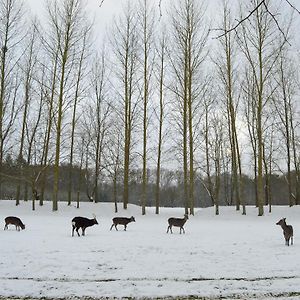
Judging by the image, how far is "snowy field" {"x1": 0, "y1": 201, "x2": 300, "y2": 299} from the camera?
6.53 meters

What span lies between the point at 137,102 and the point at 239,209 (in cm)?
1150

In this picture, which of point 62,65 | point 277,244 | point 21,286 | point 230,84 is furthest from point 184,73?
point 21,286

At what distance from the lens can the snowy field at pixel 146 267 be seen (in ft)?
21.4

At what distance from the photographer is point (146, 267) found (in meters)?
8.18

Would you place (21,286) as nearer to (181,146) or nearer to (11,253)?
(11,253)

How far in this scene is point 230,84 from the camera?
26719 mm

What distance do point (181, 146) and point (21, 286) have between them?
813 inches

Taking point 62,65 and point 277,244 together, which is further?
point 62,65

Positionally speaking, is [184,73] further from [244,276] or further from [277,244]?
[244,276]

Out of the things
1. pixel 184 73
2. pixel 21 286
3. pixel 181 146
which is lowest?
pixel 21 286

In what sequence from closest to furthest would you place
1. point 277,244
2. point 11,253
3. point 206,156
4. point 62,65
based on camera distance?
1. point 11,253
2. point 277,244
3. point 62,65
4. point 206,156

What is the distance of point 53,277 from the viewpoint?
7352 millimetres

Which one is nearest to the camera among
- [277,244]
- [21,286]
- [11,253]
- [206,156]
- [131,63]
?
[21,286]

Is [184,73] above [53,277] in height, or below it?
above
